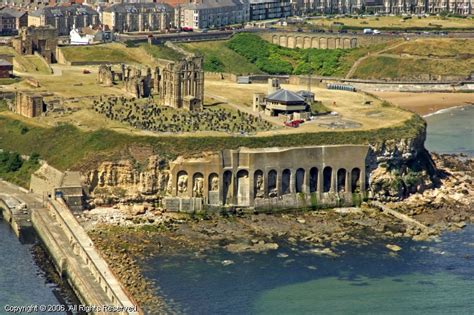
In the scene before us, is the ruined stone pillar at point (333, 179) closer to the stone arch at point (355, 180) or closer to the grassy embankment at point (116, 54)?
the stone arch at point (355, 180)

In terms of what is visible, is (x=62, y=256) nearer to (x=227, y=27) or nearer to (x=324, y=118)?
(x=324, y=118)

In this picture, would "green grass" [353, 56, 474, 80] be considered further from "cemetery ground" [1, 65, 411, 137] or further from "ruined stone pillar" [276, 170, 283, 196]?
"ruined stone pillar" [276, 170, 283, 196]

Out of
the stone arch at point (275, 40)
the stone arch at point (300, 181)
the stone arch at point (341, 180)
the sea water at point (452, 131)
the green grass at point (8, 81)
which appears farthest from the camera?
the stone arch at point (275, 40)

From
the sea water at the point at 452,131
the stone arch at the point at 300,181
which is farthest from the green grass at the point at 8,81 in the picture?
the stone arch at the point at 300,181

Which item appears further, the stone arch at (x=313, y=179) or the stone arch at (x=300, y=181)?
the stone arch at (x=313, y=179)

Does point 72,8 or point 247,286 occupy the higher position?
point 72,8

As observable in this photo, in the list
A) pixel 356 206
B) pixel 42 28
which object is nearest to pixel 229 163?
pixel 356 206

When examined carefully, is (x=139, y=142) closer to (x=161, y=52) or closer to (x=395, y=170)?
(x=395, y=170)

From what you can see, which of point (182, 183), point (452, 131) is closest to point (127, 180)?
point (182, 183)
